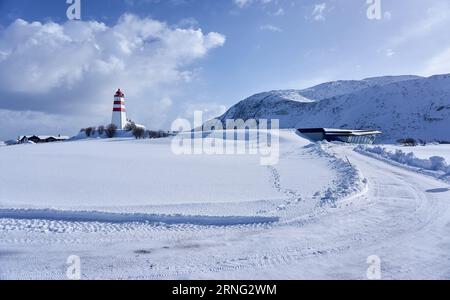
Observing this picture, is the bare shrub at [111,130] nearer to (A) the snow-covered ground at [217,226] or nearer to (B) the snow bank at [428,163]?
(A) the snow-covered ground at [217,226]

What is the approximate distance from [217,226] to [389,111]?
9663 centimetres

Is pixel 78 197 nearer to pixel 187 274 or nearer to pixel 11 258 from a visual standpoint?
pixel 11 258

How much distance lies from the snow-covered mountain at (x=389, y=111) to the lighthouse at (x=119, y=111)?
5978cm

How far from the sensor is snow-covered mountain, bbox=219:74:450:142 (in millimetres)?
79750

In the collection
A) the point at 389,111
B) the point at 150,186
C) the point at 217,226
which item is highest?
the point at 389,111

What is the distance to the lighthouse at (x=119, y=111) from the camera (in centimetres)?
4781

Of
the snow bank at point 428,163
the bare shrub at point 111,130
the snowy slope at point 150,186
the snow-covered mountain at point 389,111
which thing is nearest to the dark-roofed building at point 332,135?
the snow-covered mountain at point 389,111

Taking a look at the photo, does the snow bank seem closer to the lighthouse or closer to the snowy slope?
the snowy slope

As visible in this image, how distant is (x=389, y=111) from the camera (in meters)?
90.6

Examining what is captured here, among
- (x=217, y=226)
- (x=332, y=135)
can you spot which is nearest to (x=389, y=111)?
(x=332, y=135)

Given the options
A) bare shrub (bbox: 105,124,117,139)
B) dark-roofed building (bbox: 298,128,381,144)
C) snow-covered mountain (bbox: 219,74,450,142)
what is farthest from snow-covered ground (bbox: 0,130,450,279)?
snow-covered mountain (bbox: 219,74,450,142)

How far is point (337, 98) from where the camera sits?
116 meters

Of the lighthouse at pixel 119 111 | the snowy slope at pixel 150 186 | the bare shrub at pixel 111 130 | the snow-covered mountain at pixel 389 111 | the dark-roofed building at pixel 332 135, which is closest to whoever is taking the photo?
the snowy slope at pixel 150 186

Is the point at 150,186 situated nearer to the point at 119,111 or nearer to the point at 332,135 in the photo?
the point at 119,111
